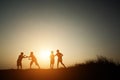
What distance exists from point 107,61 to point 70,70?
13.8 feet

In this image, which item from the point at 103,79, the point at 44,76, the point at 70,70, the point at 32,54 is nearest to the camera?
the point at 103,79

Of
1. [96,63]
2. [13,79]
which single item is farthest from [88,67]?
[13,79]

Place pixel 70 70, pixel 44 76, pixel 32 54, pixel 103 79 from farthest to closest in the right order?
pixel 32 54
pixel 70 70
pixel 44 76
pixel 103 79

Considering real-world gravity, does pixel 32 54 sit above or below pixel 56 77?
above

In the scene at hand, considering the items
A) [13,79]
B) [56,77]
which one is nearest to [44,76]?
[56,77]

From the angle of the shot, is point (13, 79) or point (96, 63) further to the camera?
point (96, 63)

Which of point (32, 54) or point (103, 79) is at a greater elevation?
point (32, 54)

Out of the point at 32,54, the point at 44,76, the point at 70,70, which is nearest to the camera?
the point at 44,76

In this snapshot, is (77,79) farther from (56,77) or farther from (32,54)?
(32,54)

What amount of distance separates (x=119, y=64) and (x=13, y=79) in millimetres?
10743

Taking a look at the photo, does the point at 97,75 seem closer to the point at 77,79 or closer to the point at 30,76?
the point at 77,79

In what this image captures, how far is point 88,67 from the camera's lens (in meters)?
25.6

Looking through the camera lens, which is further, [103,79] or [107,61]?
[107,61]

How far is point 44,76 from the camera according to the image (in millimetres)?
23250
